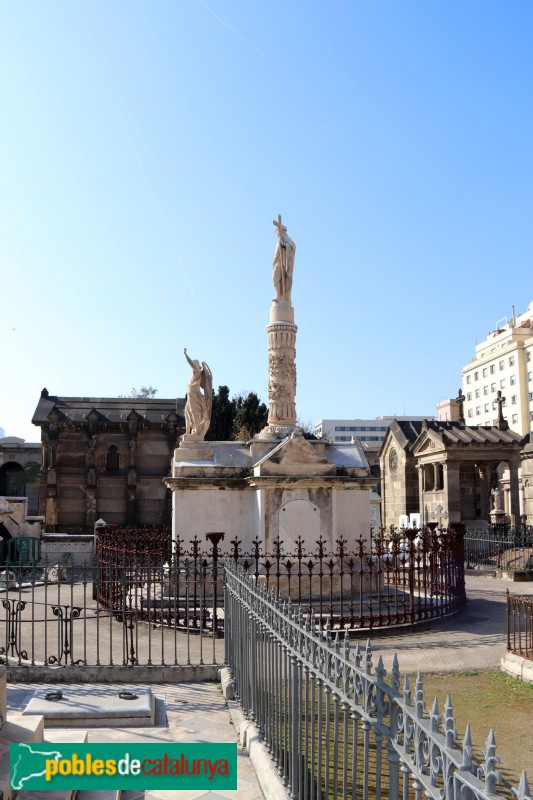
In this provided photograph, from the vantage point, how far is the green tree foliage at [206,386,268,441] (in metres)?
52.5

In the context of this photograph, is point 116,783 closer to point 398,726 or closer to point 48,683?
point 398,726

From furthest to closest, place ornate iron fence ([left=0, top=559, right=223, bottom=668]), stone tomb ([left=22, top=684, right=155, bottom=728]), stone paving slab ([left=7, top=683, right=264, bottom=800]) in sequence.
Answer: ornate iron fence ([left=0, top=559, right=223, bottom=668])
stone tomb ([left=22, top=684, right=155, bottom=728])
stone paving slab ([left=7, top=683, right=264, bottom=800])

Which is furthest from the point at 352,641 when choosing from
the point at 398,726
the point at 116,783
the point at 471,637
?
the point at 398,726

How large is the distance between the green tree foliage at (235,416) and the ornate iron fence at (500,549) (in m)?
22.2

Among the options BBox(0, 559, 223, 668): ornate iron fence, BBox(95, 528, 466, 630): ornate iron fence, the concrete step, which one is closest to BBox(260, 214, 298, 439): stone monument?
BBox(95, 528, 466, 630): ornate iron fence

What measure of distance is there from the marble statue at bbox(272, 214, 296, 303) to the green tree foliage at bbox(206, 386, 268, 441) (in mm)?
31293

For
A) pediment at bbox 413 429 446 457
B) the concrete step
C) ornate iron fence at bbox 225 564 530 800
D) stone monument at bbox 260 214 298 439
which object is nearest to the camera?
ornate iron fence at bbox 225 564 530 800

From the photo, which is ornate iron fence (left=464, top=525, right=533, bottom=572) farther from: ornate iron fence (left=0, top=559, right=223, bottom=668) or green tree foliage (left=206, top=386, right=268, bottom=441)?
green tree foliage (left=206, top=386, right=268, bottom=441)

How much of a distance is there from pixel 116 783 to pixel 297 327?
1539 cm

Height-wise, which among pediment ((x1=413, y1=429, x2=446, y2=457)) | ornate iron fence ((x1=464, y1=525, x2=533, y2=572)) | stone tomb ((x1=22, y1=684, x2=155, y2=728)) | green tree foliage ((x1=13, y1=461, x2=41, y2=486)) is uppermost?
pediment ((x1=413, y1=429, x2=446, y2=457))

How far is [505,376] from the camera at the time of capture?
75.2m

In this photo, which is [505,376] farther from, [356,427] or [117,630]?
[117,630]

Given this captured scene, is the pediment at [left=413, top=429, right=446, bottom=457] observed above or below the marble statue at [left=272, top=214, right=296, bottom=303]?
below

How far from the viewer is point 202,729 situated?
24.8 ft
